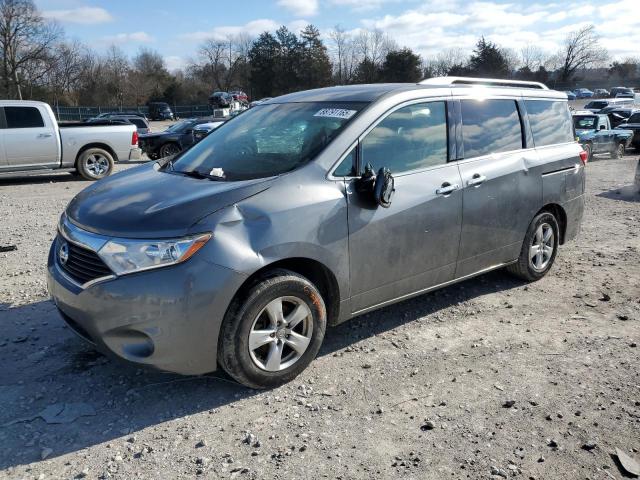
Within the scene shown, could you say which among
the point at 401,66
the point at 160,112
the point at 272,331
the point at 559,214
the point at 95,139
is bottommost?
the point at 272,331

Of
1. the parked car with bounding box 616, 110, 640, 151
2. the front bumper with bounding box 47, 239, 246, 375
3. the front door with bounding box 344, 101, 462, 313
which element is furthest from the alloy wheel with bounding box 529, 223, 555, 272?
the parked car with bounding box 616, 110, 640, 151

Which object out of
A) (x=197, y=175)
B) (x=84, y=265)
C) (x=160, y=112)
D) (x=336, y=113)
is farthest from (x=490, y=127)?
(x=160, y=112)

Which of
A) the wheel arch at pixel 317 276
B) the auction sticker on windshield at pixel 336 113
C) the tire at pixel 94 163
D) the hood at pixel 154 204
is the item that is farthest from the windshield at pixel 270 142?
the tire at pixel 94 163

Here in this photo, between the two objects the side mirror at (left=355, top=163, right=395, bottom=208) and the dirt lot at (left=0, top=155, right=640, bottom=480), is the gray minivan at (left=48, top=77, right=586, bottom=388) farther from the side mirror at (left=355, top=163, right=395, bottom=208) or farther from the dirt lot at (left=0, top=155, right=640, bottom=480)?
the dirt lot at (left=0, top=155, right=640, bottom=480)

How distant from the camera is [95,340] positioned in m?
3.11

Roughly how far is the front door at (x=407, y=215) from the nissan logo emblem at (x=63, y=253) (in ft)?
5.96

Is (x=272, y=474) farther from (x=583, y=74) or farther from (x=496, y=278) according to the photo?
(x=583, y=74)

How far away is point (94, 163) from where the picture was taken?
43.7 ft

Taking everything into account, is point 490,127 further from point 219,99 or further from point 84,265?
point 219,99

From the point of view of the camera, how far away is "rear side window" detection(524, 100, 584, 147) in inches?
202

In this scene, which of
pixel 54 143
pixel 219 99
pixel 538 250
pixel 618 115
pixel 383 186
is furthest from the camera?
pixel 219 99

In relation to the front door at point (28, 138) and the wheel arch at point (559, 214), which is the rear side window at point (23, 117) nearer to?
the front door at point (28, 138)

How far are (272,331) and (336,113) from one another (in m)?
1.65

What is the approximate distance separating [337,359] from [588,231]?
18.0 feet
